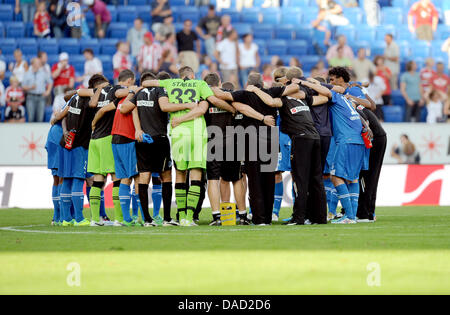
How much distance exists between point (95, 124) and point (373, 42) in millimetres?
17128

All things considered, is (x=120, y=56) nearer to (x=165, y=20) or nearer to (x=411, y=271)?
(x=165, y=20)

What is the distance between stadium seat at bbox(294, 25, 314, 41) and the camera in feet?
91.4

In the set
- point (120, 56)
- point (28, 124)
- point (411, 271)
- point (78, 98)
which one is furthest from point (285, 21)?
point (411, 271)

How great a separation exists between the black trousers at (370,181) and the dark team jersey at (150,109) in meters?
3.57

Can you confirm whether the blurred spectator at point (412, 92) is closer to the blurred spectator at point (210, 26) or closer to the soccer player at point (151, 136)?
the blurred spectator at point (210, 26)

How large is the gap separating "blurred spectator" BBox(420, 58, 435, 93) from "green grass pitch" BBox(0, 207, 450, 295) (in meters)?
13.8

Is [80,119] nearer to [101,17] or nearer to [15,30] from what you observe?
[15,30]

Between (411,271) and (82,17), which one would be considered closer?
(411,271)

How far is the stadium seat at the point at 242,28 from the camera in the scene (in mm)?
27156

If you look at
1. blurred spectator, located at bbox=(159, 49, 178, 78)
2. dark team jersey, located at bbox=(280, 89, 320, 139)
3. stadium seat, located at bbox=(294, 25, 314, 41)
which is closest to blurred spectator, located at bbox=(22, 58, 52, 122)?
blurred spectator, located at bbox=(159, 49, 178, 78)

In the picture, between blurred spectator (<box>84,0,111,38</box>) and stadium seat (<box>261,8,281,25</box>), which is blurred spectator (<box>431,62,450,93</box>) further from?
blurred spectator (<box>84,0,111,38</box>)

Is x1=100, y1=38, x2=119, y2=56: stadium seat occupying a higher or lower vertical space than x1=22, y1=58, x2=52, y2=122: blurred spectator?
higher

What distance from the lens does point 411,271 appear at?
7477mm

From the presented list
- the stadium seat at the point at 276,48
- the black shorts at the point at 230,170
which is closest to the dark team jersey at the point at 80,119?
the black shorts at the point at 230,170
